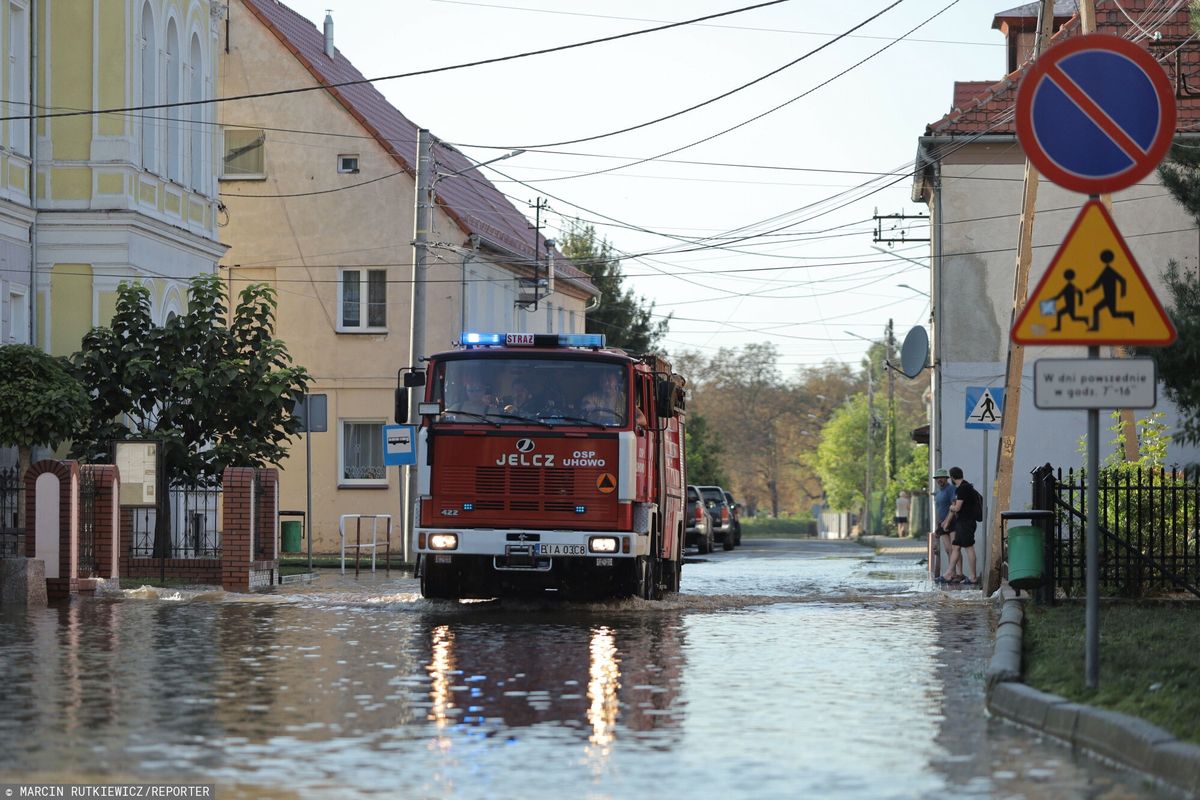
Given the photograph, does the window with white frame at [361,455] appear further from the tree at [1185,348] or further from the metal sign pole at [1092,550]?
the metal sign pole at [1092,550]

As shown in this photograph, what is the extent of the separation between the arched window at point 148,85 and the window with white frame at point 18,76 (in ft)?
6.78

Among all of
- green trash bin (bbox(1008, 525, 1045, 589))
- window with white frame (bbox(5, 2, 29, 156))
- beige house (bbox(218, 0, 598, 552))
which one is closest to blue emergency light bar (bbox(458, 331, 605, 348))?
green trash bin (bbox(1008, 525, 1045, 589))

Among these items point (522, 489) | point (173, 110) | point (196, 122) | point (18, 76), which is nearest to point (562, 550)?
point (522, 489)

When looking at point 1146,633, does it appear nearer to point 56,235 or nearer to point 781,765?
point 781,765

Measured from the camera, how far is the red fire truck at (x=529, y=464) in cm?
2023

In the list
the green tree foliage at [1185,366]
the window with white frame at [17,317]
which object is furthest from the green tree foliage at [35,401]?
the green tree foliage at [1185,366]

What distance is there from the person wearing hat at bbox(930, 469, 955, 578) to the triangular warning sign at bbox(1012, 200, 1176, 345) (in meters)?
18.7

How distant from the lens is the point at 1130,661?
12.4 meters

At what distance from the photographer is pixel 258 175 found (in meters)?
48.0

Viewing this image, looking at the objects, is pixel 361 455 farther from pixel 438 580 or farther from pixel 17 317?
pixel 438 580

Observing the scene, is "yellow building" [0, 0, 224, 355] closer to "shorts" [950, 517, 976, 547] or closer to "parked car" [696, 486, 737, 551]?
"shorts" [950, 517, 976, 547]

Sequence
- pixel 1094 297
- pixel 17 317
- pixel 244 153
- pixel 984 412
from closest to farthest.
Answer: pixel 1094 297
pixel 984 412
pixel 17 317
pixel 244 153

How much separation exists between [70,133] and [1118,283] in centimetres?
2340

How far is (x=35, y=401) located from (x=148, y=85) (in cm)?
891
